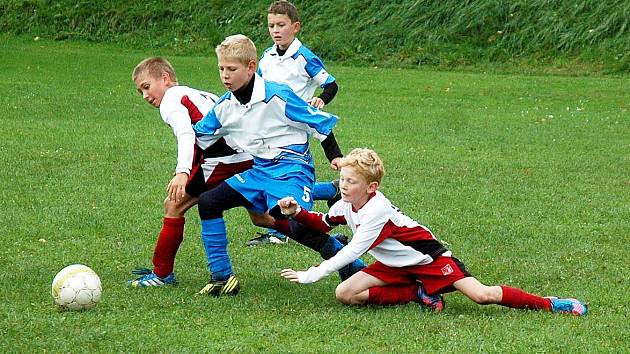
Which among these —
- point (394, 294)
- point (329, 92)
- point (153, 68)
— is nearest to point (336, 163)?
point (394, 294)

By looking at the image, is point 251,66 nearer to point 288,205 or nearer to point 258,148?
point 258,148

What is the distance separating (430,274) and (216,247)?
1.28 meters

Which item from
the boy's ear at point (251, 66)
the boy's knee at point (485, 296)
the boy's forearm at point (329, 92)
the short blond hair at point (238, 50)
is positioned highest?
the short blond hair at point (238, 50)

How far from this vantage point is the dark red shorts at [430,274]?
5777mm

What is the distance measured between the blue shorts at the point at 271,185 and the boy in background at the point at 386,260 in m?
0.21

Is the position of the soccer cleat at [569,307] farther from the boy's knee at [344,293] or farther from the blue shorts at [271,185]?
the blue shorts at [271,185]

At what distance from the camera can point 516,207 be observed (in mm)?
8992

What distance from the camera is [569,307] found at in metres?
5.66

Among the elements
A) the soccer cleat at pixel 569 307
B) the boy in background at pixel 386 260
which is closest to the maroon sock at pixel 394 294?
the boy in background at pixel 386 260

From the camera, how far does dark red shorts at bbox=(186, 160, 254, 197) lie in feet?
21.7

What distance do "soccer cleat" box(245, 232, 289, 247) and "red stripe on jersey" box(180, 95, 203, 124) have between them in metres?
1.48

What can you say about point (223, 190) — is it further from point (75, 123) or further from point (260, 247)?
point (75, 123)

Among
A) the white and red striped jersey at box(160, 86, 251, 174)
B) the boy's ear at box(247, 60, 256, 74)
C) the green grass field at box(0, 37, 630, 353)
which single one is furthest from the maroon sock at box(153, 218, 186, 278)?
the boy's ear at box(247, 60, 256, 74)

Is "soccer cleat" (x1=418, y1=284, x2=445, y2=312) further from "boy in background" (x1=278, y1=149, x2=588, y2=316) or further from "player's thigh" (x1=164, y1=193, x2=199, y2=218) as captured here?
"player's thigh" (x1=164, y1=193, x2=199, y2=218)
